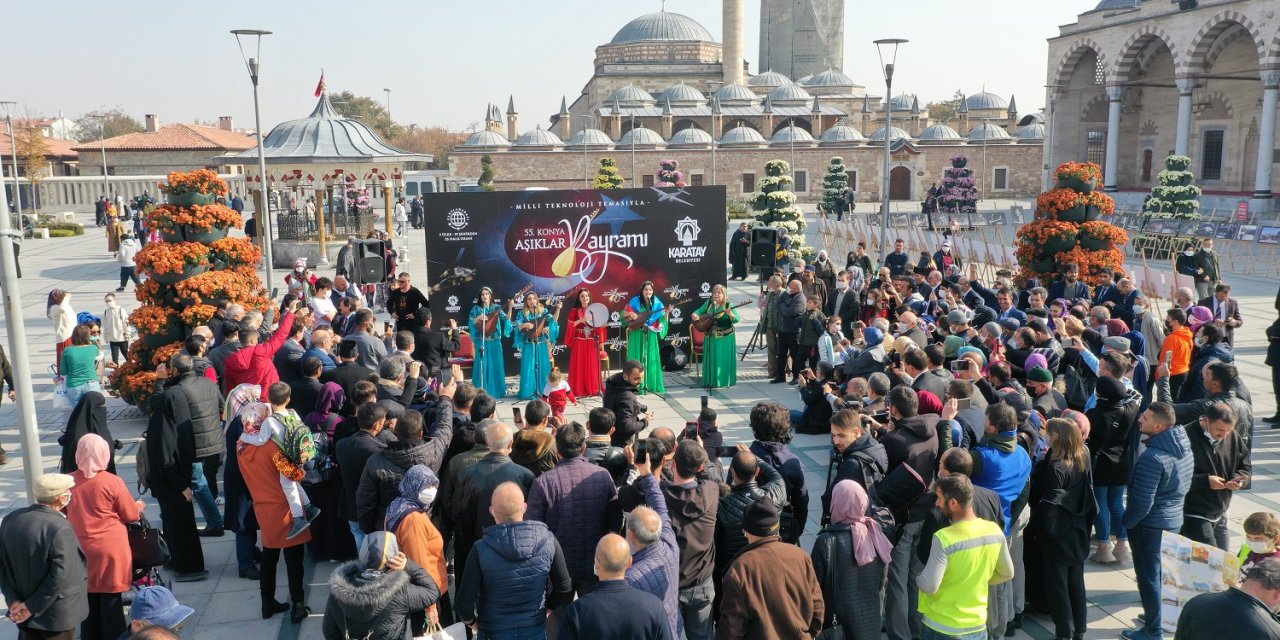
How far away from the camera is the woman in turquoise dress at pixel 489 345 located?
12.5 metres

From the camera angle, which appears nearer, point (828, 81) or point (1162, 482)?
point (1162, 482)

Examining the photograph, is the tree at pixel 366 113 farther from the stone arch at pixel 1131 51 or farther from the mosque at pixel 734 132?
the stone arch at pixel 1131 51

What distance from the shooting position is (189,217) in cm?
1159

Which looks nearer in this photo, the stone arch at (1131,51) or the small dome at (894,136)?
the stone arch at (1131,51)

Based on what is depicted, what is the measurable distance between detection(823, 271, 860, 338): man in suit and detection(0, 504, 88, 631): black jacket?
33.5ft

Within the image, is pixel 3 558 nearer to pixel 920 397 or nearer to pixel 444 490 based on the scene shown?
pixel 444 490

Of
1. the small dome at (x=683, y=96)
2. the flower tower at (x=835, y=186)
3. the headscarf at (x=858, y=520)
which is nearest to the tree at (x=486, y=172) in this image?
the small dome at (x=683, y=96)

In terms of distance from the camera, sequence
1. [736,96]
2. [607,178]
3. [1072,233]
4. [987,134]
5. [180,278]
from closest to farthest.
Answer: [180,278]
[1072,233]
[607,178]
[987,134]
[736,96]

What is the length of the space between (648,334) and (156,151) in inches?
2311

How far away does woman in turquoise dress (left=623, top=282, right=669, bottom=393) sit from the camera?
12.8 metres

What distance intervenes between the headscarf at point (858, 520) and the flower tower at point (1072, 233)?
10.2 metres

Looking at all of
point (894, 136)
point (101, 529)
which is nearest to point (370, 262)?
point (101, 529)

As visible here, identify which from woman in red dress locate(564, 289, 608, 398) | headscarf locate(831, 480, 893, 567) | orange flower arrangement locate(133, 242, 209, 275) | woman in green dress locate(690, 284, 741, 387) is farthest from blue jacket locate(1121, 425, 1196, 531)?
orange flower arrangement locate(133, 242, 209, 275)

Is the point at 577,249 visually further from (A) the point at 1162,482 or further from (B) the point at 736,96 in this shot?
(B) the point at 736,96
